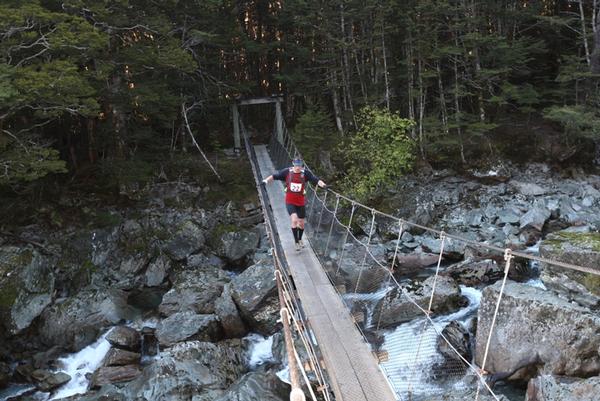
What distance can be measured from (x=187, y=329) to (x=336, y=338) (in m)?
3.32

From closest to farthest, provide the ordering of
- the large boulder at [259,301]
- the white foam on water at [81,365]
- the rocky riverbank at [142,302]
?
the rocky riverbank at [142,302] < the white foam on water at [81,365] < the large boulder at [259,301]

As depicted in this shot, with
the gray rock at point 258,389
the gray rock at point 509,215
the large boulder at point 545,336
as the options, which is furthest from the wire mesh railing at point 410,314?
the gray rock at point 509,215

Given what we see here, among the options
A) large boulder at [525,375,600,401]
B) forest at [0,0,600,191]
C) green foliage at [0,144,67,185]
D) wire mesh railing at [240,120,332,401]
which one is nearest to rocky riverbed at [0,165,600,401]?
large boulder at [525,375,600,401]

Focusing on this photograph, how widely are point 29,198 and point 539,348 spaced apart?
9.86 m

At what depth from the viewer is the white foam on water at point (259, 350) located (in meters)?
6.05

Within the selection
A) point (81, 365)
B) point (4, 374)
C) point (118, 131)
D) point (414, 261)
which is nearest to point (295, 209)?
point (414, 261)

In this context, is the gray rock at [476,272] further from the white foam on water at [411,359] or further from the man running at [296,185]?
the man running at [296,185]

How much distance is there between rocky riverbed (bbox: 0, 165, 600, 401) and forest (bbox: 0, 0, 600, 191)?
111 centimetres

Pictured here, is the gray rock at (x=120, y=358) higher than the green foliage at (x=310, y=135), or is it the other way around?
the green foliage at (x=310, y=135)

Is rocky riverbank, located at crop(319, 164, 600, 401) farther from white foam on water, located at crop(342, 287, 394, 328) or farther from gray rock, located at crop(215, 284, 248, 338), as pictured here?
gray rock, located at crop(215, 284, 248, 338)

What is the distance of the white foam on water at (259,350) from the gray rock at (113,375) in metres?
1.50

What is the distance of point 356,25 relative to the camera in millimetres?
15039

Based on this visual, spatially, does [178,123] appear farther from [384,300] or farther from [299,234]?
[384,300]

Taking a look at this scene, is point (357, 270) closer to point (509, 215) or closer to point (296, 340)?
point (296, 340)
